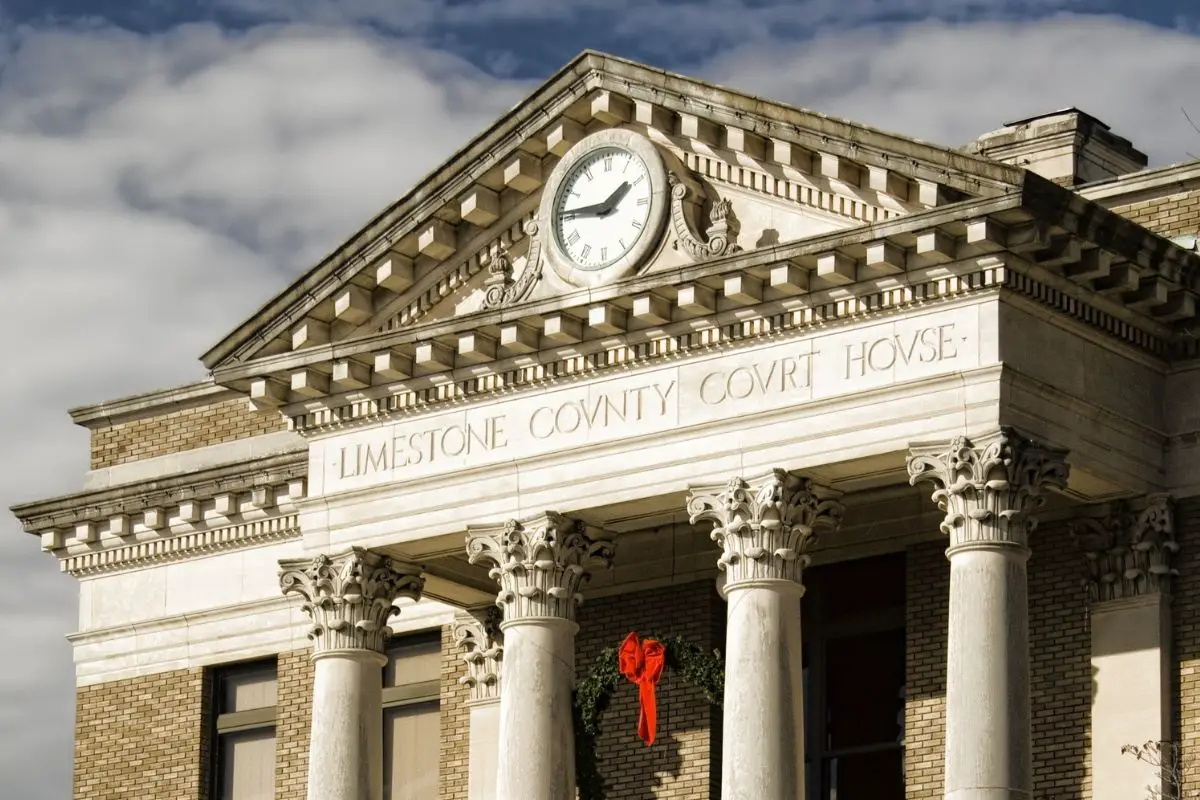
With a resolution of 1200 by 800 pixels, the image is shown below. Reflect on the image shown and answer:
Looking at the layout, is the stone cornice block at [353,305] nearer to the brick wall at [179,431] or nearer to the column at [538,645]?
the column at [538,645]

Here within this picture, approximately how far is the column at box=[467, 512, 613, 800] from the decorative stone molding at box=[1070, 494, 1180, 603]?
5346 mm

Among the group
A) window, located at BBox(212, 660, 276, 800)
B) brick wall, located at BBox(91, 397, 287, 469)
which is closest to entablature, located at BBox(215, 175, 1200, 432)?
brick wall, located at BBox(91, 397, 287, 469)

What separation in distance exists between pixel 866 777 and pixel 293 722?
7.96 m

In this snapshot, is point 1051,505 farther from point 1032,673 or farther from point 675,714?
point 675,714

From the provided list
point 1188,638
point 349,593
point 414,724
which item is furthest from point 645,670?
point 1188,638

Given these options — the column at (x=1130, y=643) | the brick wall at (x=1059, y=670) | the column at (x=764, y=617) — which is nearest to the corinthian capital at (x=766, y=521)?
the column at (x=764, y=617)

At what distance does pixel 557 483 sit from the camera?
120ft

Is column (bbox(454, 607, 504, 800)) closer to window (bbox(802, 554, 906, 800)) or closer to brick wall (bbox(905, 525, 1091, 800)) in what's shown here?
window (bbox(802, 554, 906, 800))

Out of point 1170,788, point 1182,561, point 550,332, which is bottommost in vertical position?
point 1170,788

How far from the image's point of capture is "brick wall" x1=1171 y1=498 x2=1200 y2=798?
34719 mm

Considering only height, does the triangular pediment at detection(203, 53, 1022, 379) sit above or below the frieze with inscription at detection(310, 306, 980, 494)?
above

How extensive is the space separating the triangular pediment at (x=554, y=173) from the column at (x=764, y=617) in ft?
8.77

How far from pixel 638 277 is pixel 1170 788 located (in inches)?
301

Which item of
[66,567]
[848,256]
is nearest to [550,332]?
[848,256]
